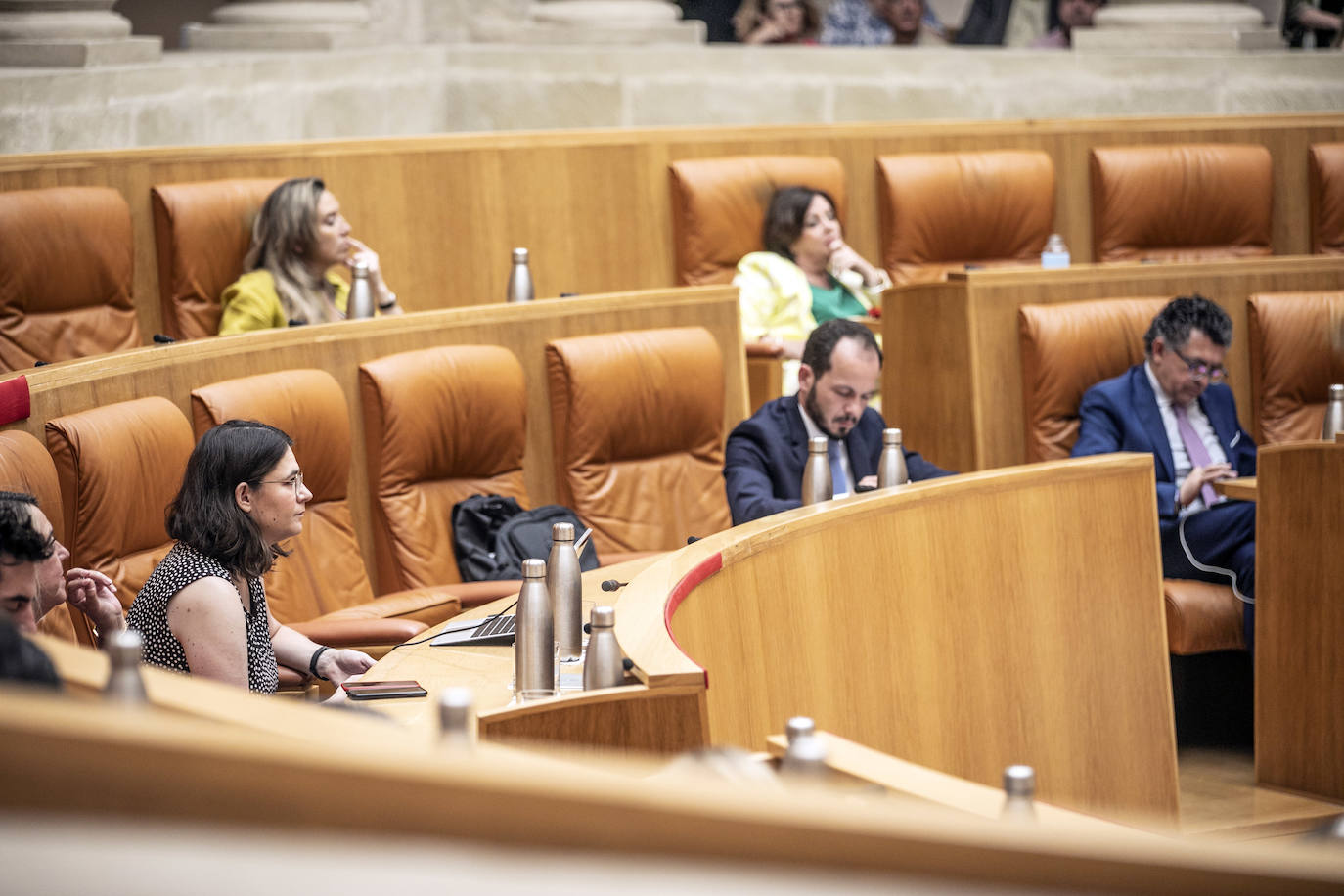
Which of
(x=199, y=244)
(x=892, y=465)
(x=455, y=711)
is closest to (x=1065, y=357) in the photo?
(x=892, y=465)

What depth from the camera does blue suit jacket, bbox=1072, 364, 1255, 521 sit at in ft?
12.9

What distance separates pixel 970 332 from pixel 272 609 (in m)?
2.03

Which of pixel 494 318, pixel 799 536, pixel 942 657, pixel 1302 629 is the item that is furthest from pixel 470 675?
pixel 1302 629

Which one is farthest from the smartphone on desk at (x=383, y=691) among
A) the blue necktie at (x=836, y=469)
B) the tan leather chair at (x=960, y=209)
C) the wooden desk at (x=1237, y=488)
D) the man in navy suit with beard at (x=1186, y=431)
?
the tan leather chair at (x=960, y=209)

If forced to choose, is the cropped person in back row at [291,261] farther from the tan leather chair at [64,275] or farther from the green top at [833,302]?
the green top at [833,302]

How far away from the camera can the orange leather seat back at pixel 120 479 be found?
8.73ft

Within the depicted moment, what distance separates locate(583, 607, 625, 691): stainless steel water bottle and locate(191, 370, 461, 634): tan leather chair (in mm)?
997

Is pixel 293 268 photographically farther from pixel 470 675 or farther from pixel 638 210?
pixel 470 675

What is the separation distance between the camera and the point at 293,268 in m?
4.02

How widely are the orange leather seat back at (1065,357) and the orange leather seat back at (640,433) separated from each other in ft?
2.81

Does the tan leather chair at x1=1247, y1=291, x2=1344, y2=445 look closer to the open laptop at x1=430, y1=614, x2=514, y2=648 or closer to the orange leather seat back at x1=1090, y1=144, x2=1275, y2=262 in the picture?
the orange leather seat back at x1=1090, y1=144, x2=1275, y2=262

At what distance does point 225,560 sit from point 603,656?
0.74 m

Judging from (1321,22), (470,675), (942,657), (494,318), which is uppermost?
(1321,22)

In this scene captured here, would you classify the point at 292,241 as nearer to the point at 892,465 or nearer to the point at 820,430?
the point at 820,430
